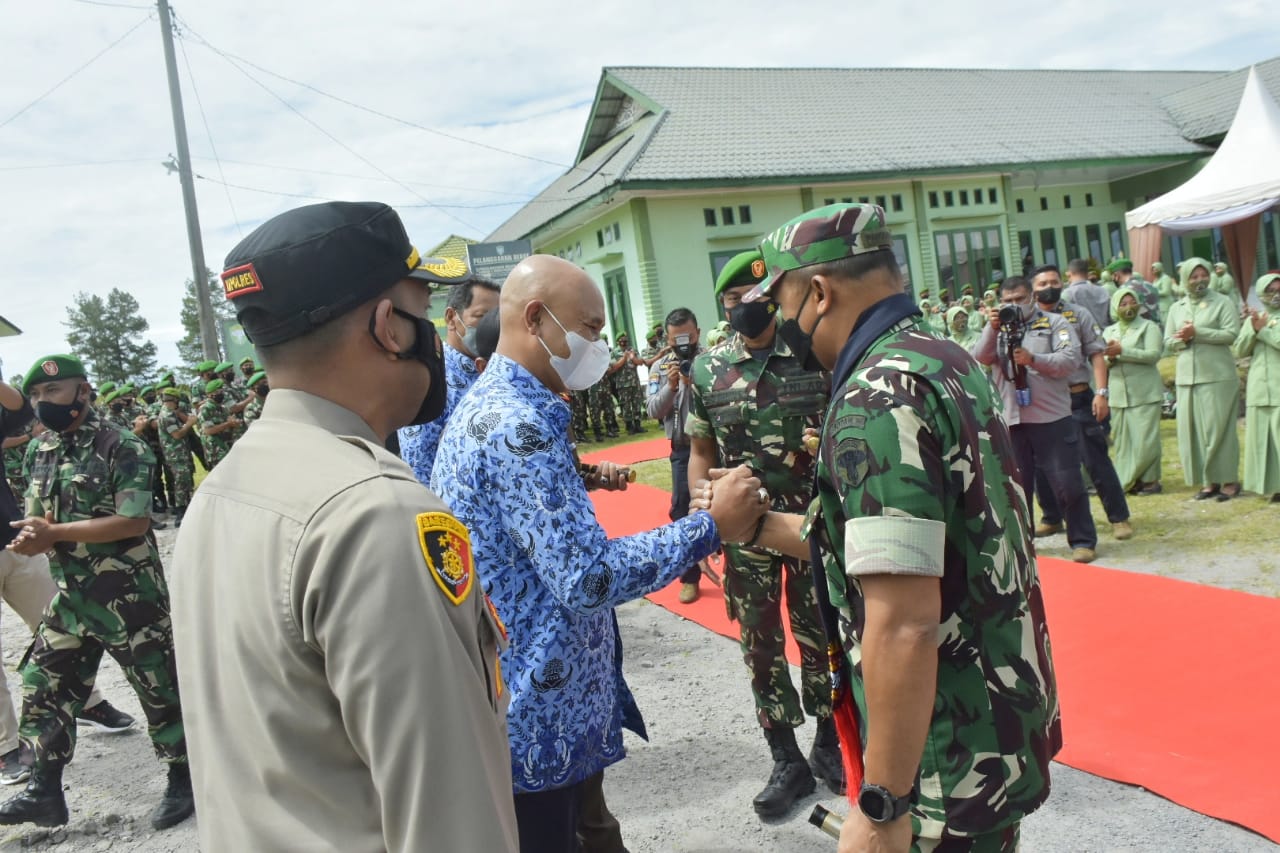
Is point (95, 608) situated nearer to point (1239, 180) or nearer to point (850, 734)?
point (850, 734)

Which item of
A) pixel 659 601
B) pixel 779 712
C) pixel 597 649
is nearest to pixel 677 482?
pixel 659 601

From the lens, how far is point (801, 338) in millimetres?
2125

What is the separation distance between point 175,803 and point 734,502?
3.50 m

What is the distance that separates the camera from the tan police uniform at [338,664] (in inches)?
38.7

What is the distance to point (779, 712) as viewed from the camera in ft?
11.6

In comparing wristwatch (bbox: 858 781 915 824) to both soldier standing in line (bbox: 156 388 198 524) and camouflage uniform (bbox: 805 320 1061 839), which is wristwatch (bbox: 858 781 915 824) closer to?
camouflage uniform (bbox: 805 320 1061 839)

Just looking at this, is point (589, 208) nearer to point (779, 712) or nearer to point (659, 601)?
point (659, 601)

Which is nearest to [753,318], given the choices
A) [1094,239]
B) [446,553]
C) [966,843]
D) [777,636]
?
[777,636]

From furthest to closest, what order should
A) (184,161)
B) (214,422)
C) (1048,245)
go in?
(1048,245)
(184,161)
(214,422)

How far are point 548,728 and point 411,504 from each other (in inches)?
50.1

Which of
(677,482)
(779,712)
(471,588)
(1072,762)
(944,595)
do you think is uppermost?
(471,588)

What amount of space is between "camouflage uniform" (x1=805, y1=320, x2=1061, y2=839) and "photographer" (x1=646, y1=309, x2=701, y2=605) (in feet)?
14.0

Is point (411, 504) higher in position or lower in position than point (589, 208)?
lower

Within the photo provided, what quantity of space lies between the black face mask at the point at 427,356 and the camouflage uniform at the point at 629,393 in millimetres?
15093
